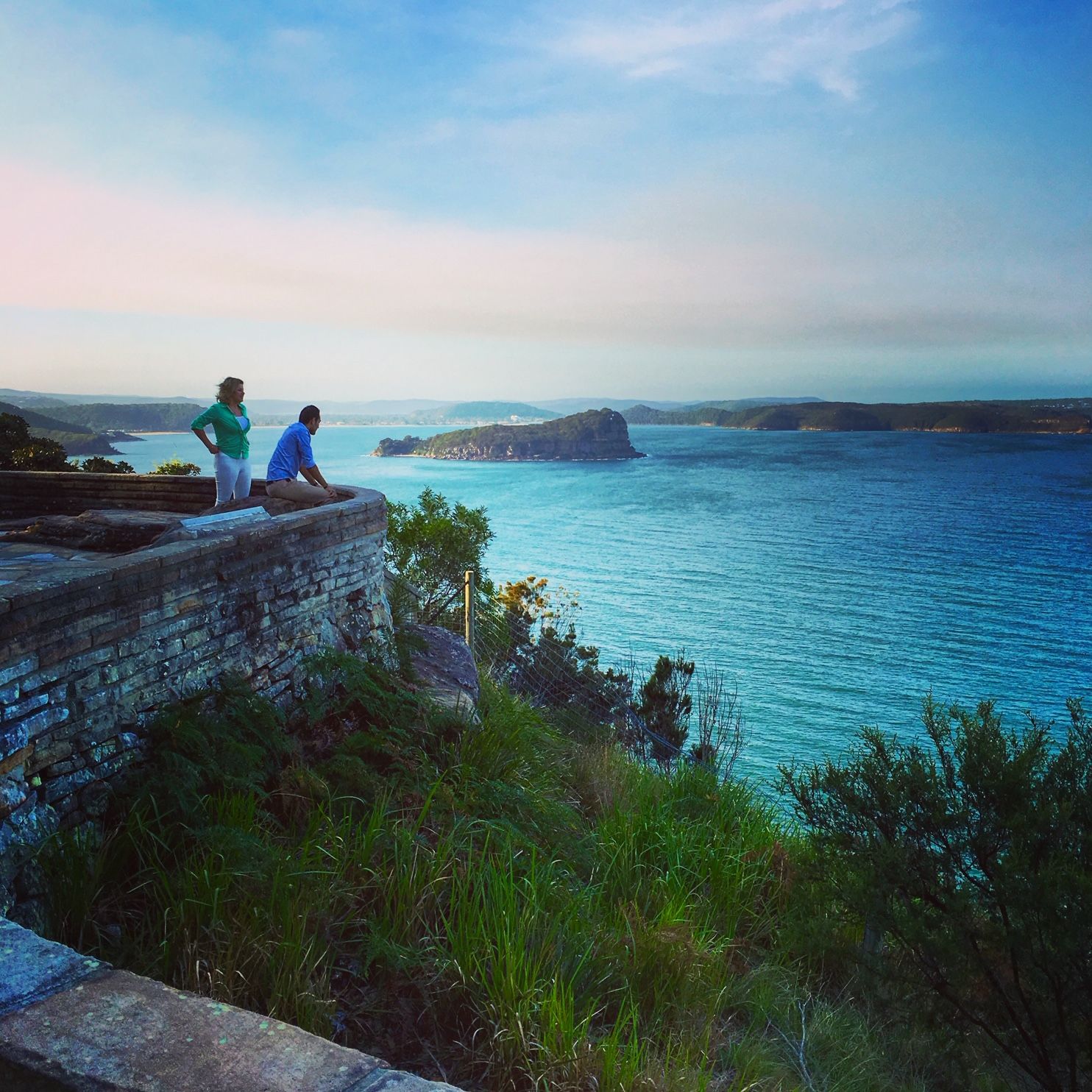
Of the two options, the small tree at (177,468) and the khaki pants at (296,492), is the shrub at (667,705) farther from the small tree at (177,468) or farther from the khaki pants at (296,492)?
the small tree at (177,468)

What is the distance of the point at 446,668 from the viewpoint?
8.10 metres

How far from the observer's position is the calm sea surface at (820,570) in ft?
103

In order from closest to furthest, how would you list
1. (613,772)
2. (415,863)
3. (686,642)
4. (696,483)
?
(415,863) < (613,772) < (686,642) < (696,483)

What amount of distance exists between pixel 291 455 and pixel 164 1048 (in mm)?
6601

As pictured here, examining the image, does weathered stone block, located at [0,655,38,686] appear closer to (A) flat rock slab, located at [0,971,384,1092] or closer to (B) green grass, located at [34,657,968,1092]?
(B) green grass, located at [34,657,968,1092]

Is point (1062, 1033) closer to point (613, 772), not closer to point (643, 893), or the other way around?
point (643, 893)

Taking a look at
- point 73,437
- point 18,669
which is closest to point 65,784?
point 18,669

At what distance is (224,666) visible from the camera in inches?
199

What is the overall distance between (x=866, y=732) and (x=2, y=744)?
5910mm

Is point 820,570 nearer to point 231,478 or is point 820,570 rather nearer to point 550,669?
point 550,669

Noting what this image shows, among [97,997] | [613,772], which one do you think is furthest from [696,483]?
[97,997]

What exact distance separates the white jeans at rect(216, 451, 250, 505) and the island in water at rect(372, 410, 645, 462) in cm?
11011

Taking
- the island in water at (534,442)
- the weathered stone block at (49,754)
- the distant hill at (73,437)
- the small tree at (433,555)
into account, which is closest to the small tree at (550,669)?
the small tree at (433,555)

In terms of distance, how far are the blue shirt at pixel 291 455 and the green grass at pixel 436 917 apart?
97.7 inches
